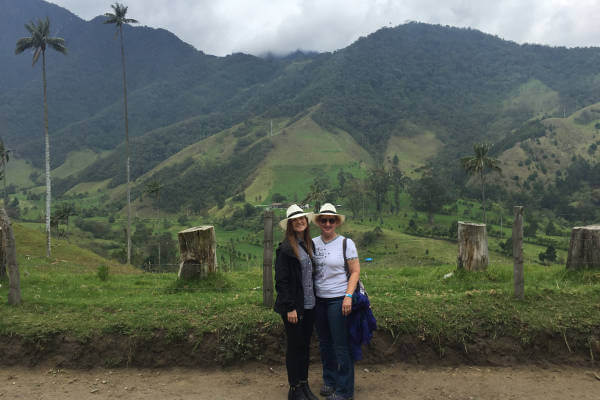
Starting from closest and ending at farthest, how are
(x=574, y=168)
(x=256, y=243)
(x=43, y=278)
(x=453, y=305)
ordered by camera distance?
(x=453, y=305) → (x=43, y=278) → (x=256, y=243) → (x=574, y=168)

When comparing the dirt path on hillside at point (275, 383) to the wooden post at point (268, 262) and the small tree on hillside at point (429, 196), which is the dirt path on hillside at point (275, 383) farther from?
the small tree on hillside at point (429, 196)

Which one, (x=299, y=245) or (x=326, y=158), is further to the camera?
(x=326, y=158)

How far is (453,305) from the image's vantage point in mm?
6574

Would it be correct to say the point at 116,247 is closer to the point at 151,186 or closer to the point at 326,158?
the point at 151,186

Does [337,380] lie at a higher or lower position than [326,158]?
lower

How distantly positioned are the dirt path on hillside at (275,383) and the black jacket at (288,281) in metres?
1.48

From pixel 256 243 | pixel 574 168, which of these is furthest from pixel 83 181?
pixel 574 168

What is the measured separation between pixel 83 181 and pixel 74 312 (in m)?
189

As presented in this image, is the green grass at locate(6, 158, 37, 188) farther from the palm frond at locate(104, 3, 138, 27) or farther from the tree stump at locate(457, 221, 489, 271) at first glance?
the tree stump at locate(457, 221, 489, 271)

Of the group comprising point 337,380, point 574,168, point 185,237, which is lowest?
point 337,380

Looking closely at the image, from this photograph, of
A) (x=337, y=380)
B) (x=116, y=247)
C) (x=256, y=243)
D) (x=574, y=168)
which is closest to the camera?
(x=337, y=380)

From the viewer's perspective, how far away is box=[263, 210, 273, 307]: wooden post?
669 centimetres

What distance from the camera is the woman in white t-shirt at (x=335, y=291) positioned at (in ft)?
15.0

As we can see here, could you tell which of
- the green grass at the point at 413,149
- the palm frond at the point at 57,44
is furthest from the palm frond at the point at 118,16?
the green grass at the point at 413,149
